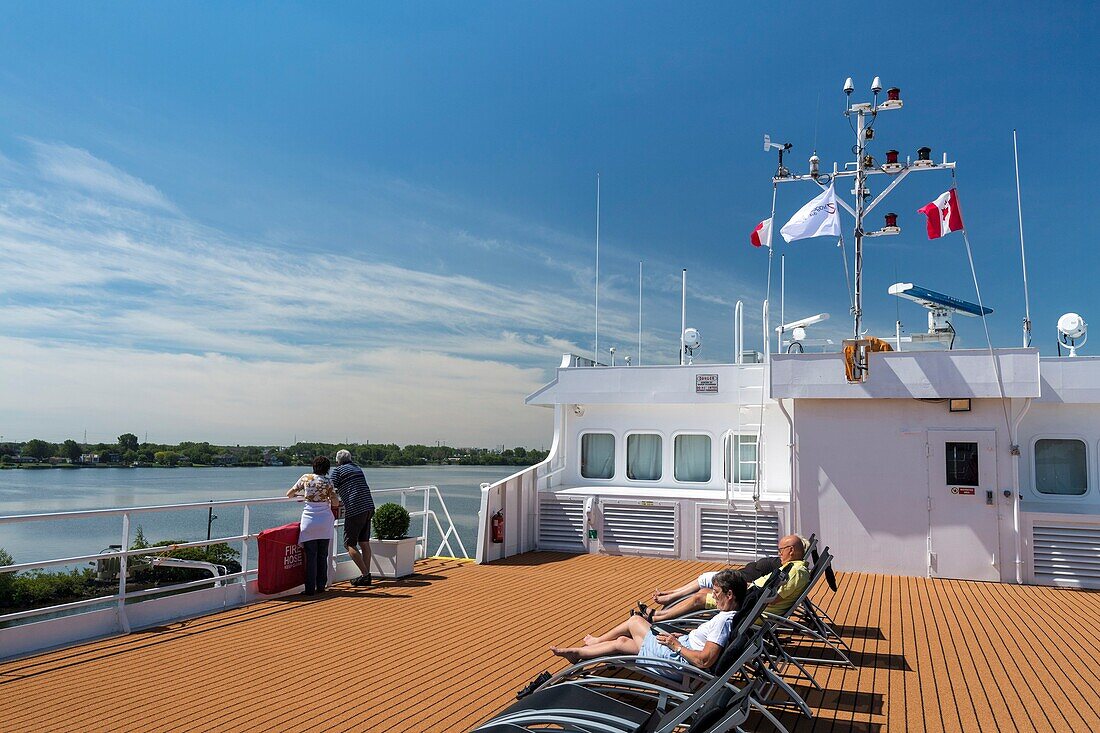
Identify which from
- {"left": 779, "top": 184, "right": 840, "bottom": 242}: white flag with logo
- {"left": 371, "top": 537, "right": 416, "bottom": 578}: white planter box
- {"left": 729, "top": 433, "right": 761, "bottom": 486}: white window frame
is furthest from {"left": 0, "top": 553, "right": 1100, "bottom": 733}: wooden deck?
{"left": 779, "top": 184, "right": 840, "bottom": 242}: white flag with logo

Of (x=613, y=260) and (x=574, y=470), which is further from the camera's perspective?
(x=613, y=260)

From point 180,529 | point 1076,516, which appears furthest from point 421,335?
point 1076,516

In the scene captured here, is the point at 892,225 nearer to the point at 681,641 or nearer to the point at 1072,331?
the point at 1072,331

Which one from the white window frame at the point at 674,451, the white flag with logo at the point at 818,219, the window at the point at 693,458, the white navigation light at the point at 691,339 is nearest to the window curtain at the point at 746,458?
the white window frame at the point at 674,451

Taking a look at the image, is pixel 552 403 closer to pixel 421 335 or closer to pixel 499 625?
pixel 499 625

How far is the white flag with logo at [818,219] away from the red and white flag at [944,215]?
3.93 feet

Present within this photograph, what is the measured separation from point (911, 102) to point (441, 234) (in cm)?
1767

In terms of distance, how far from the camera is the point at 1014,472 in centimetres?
925

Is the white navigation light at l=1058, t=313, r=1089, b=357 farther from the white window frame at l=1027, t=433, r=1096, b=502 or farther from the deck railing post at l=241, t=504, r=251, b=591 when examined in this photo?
the deck railing post at l=241, t=504, r=251, b=591

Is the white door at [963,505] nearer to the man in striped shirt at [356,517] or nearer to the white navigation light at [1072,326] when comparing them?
the white navigation light at [1072,326]

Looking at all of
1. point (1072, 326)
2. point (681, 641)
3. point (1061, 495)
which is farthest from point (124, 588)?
point (1072, 326)

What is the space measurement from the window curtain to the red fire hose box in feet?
21.1

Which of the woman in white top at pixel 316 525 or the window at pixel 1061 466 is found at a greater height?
the window at pixel 1061 466

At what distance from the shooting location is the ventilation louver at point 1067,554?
898cm
